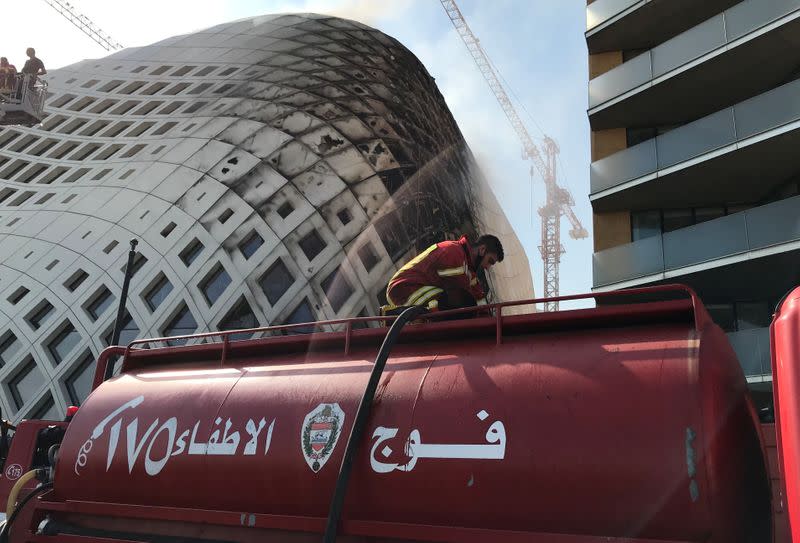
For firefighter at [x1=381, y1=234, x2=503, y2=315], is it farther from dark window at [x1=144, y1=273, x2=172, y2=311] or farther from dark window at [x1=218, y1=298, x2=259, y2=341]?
dark window at [x1=144, y1=273, x2=172, y2=311]

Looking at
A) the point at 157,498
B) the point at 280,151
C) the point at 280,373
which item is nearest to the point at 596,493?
the point at 280,373

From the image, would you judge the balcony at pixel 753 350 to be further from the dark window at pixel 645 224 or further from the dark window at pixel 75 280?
the dark window at pixel 75 280

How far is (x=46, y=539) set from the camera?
267 inches

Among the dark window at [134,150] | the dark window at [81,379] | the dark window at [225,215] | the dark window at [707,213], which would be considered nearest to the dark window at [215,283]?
the dark window at [225,215]

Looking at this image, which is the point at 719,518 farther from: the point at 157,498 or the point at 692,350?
the point at 157,498

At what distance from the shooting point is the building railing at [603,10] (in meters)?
24.6

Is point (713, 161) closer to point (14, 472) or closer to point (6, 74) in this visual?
point (14, 472)

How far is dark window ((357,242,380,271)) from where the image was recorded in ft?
150

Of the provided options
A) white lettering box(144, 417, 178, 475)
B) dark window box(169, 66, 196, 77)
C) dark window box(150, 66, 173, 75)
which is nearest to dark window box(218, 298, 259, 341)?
dark window box(169, 66, 196, 77)

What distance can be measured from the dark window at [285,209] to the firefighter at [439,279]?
122 ft

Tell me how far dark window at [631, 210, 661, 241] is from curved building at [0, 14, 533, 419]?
22.3 metres

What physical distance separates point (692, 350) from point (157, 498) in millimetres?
5044

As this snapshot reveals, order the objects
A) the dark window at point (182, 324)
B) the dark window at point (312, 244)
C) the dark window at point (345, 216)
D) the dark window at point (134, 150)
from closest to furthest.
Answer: the dark window at point (182, 324) → the dark window at point (312, 244) → the dark window at point (345, 216) → the dark window at point (134, 150)

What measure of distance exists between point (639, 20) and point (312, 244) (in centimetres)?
2583
